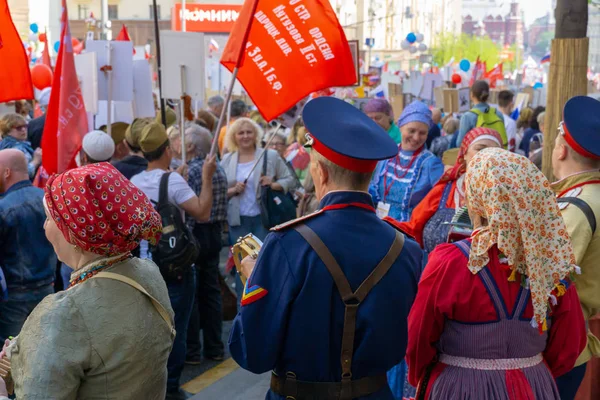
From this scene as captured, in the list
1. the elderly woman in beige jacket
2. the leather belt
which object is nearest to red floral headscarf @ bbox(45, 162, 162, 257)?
the leather belt

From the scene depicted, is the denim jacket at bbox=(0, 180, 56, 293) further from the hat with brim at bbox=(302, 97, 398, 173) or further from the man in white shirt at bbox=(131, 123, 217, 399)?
the hat with brim at bbox=(302, 97, 398, 173)

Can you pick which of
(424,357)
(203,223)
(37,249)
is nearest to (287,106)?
(203,223)

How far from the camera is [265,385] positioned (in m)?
5.95

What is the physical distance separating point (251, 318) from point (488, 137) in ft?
8.97

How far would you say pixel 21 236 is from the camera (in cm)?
499

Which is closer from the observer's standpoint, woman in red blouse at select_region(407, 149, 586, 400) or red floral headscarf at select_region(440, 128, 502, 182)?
woman in red blouse at select_region(407, 149, 586, 400)

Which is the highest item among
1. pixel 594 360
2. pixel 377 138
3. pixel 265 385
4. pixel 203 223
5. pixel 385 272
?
pixel 377 138

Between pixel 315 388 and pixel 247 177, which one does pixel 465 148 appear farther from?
pixel 247 177

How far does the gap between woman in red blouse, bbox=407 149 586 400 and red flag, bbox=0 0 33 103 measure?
4.77 m

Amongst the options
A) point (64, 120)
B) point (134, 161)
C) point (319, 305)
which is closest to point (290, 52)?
point (134, 161)

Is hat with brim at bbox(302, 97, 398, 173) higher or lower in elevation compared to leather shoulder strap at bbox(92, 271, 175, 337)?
higher

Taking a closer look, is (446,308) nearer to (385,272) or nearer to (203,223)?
(385,272)

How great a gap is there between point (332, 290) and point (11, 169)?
2.98 meters

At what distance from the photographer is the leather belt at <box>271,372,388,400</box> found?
282 cm
